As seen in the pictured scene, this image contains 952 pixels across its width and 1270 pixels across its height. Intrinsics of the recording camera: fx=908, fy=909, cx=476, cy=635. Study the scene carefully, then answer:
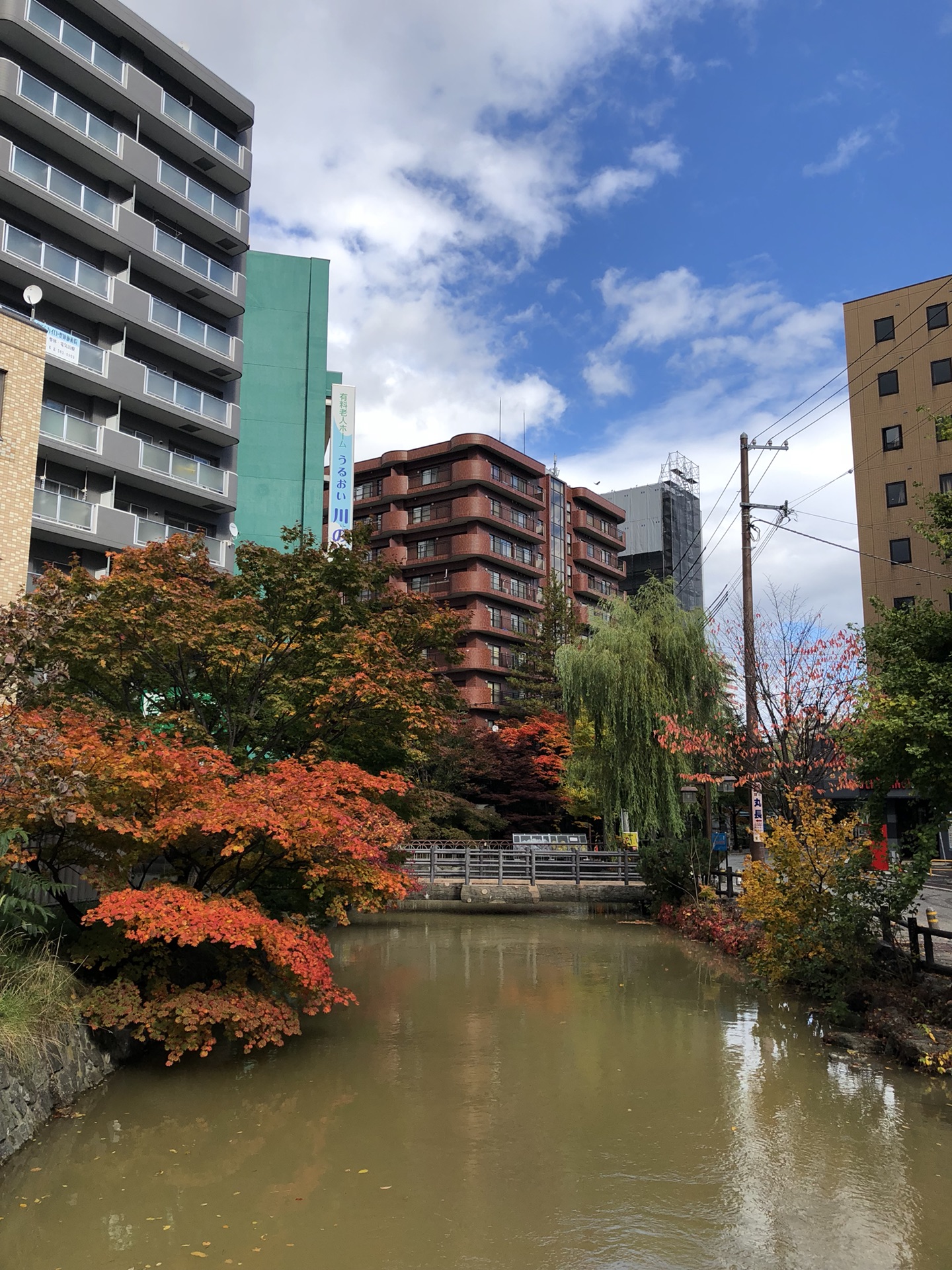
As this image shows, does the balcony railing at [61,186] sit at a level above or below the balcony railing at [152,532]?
above

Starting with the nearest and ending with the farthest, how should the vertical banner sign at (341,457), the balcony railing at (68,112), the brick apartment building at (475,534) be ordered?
1. the balcony railing at (68,112)
2. the vertical banner sign at (341,457)
3. the brick apartment building at (475,534)

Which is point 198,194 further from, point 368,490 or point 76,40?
point 368,490

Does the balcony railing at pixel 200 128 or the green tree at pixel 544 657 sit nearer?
the balcony railing at pixel 200 128

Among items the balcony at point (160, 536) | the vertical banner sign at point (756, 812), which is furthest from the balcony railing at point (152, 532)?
the vertical banner sign at point (756, 812)

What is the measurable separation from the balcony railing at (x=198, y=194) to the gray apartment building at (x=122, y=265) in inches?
1.8

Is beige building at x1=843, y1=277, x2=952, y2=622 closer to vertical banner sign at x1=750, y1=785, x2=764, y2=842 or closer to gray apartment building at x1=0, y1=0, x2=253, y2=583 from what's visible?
vertical banner sign at x1=750, y1=785, x2=764, y2=842

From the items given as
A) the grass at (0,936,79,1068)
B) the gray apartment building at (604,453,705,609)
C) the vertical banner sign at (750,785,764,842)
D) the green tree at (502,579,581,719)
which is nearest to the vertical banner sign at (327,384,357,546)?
the vertical banner sign at (750,785,764,842)

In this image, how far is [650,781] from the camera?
24.7 meters

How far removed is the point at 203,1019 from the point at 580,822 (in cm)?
2913

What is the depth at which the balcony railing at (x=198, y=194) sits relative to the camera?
24.9 m

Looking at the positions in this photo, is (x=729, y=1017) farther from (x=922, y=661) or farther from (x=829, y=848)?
(x=922, y=661)

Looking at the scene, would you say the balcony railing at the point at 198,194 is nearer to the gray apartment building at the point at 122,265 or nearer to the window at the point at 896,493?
the gray apartment building at the point at 122,265

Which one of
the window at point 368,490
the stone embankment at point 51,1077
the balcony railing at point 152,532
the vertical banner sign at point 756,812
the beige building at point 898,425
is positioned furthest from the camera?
the window at point 368,490

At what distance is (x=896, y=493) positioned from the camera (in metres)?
38.7
